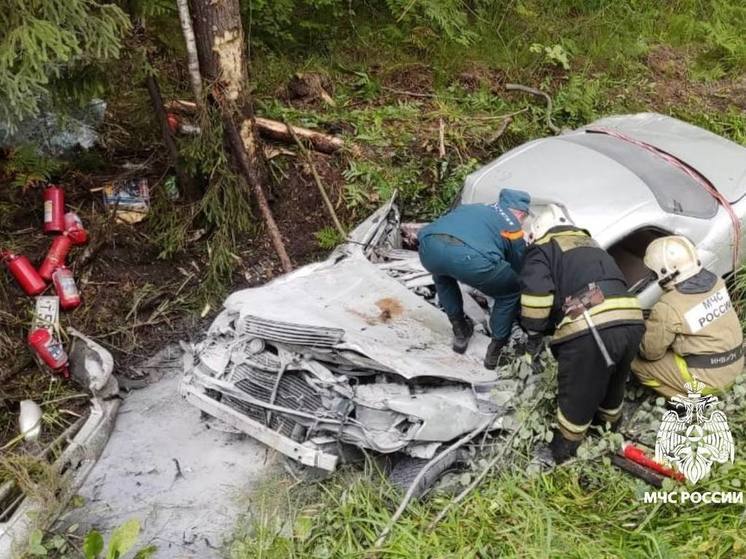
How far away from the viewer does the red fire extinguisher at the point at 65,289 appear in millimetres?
5066

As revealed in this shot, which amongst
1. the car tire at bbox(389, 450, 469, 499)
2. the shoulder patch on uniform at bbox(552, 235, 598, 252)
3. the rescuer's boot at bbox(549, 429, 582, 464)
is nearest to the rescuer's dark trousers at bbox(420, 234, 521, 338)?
the shoulder patch on uniform at bbox(552, 235, 598, 252)

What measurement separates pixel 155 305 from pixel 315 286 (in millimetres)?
1581

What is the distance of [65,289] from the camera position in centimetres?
508

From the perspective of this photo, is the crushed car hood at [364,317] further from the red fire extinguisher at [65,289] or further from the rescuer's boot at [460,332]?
the red fire extinguisher at [65,289]

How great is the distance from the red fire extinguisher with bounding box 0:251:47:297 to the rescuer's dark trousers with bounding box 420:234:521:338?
2833 millimetres

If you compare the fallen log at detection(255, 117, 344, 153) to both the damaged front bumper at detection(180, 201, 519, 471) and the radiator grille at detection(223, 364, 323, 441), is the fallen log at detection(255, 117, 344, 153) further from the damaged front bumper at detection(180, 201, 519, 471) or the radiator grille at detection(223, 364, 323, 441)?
the radiator grille at detection(223, 364, 323, 441)

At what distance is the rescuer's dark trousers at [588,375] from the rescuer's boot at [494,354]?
1.35 ft

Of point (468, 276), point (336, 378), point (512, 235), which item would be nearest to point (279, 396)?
point (336, 378)

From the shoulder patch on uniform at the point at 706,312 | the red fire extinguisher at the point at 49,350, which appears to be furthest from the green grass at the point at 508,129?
the red fire extinguisher at the point at 49,350

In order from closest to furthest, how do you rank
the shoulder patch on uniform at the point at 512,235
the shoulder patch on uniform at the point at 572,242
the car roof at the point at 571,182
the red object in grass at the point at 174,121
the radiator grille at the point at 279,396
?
1. the shoulder patch on uniform at the point at 572,242
2. the radiator grille at the point at 279,396
3. the shoulder patch on uniform at the point at 512,235
4. the car roof at the point at 571,182
5. the red object in grass at the point at 174,121

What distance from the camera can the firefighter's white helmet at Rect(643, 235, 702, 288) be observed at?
3953 mm

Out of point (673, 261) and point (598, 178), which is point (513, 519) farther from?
point (598, 178)

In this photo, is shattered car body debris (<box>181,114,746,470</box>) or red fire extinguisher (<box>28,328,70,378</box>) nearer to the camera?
shattered car body debris (<box>181,114,746,470</box>)

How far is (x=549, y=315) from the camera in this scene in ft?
12.6
